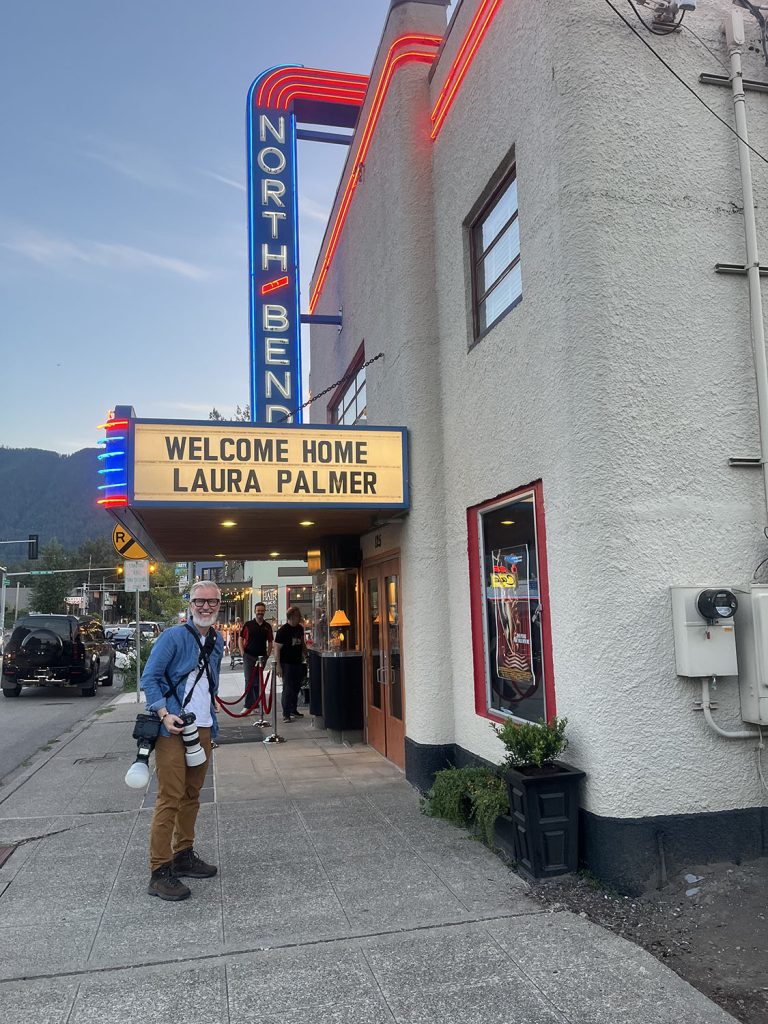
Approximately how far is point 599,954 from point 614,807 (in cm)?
87

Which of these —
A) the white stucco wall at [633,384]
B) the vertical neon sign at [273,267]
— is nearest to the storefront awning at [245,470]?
the white stucco wall at [633,384]

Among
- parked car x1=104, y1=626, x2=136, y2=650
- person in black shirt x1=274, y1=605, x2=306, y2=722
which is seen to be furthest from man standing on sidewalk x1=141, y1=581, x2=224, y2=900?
parked car x1=104, y1=626, x2=136, y2=650

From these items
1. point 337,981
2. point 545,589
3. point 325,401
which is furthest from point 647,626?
point 325,401

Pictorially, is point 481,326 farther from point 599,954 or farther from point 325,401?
point 325,401

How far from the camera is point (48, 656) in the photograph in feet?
58.6

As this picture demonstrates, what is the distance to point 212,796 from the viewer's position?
7203 millimetres

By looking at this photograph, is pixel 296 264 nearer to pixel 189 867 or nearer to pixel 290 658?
pixel 290 658

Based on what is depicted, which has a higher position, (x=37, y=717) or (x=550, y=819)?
(x=550, y=819)

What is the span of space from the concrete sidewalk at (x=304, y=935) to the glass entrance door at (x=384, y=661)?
1704 millimetres

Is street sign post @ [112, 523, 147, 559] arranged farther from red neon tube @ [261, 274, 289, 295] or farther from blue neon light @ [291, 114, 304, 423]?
red neon tube @ [261, 274, 289, 295]

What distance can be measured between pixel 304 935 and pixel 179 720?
4.83 ft

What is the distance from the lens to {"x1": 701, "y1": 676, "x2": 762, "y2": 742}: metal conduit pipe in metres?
4.52

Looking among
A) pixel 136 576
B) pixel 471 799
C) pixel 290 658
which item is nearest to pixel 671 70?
pixel 471 799

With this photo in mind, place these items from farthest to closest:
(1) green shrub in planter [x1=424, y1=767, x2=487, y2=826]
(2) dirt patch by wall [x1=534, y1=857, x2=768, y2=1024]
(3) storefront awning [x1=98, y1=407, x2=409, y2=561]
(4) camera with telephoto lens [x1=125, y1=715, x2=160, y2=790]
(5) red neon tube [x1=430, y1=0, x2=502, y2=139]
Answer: (3) storefront awning [x1=98, y1=407, x2=409, y2=561], (5) red neon tube [x1=430, y1=0, x2=502, y2=139], (1) green shrub in planter [x1=424, y1=767, x2=487, y2=826], (4) camera with telephoto lens [x1=125, y1=715, x2=160, y2=790], (2) dirt patch by wall [x1=534, y1=857, x2=768, y2=1024]
